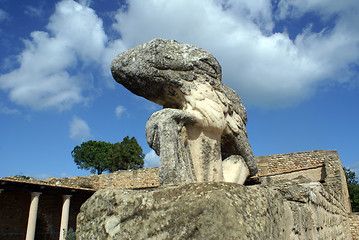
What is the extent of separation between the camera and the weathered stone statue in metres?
2.39

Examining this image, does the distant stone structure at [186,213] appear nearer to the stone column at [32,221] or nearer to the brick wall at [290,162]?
the brick wall at [290,162]

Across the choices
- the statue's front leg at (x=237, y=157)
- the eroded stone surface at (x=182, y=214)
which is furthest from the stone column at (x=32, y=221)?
the eroded stone surface at (x=182, y=214)

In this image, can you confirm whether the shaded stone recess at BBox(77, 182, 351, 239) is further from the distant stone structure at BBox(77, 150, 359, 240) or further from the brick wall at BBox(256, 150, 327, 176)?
the brick wall at BBox(256, 150, 327, 176)

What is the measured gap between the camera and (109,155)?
31.2 m

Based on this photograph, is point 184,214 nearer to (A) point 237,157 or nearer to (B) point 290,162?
(A) point 237,157

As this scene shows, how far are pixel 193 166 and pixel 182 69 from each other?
2.76ft

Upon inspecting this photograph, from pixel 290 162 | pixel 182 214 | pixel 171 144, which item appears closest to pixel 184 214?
pixel 182 214

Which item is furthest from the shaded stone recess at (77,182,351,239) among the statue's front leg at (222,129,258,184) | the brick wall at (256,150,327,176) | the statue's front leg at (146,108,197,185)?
the brick wall at (256,150,327,176)

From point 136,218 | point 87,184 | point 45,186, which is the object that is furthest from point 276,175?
point 136,218

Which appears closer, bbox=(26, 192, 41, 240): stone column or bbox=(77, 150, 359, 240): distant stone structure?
bbox=(77, 150, 359, 240): distant stone structure

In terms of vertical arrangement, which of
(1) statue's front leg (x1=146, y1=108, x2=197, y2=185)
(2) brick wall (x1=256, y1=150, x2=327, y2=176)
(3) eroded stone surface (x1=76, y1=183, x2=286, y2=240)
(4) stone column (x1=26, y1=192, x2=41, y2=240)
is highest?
(2) brick wall (x1=256, y1=150, x2=327, y2=176)

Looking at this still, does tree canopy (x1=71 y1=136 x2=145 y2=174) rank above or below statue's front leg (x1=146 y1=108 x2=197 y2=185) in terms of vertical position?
above

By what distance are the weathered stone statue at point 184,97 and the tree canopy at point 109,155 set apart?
27.2 m

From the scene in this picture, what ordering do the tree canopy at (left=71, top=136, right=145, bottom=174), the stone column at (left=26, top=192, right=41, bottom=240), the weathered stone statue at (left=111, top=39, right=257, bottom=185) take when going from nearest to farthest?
the weathered stone statue at (left=111, top=39, right=257, bottom=185), the stone column at (left=26, top=192, right=41, bottom=240), the tree canopy at (left=71, top=136, right=145, bottom=174)
